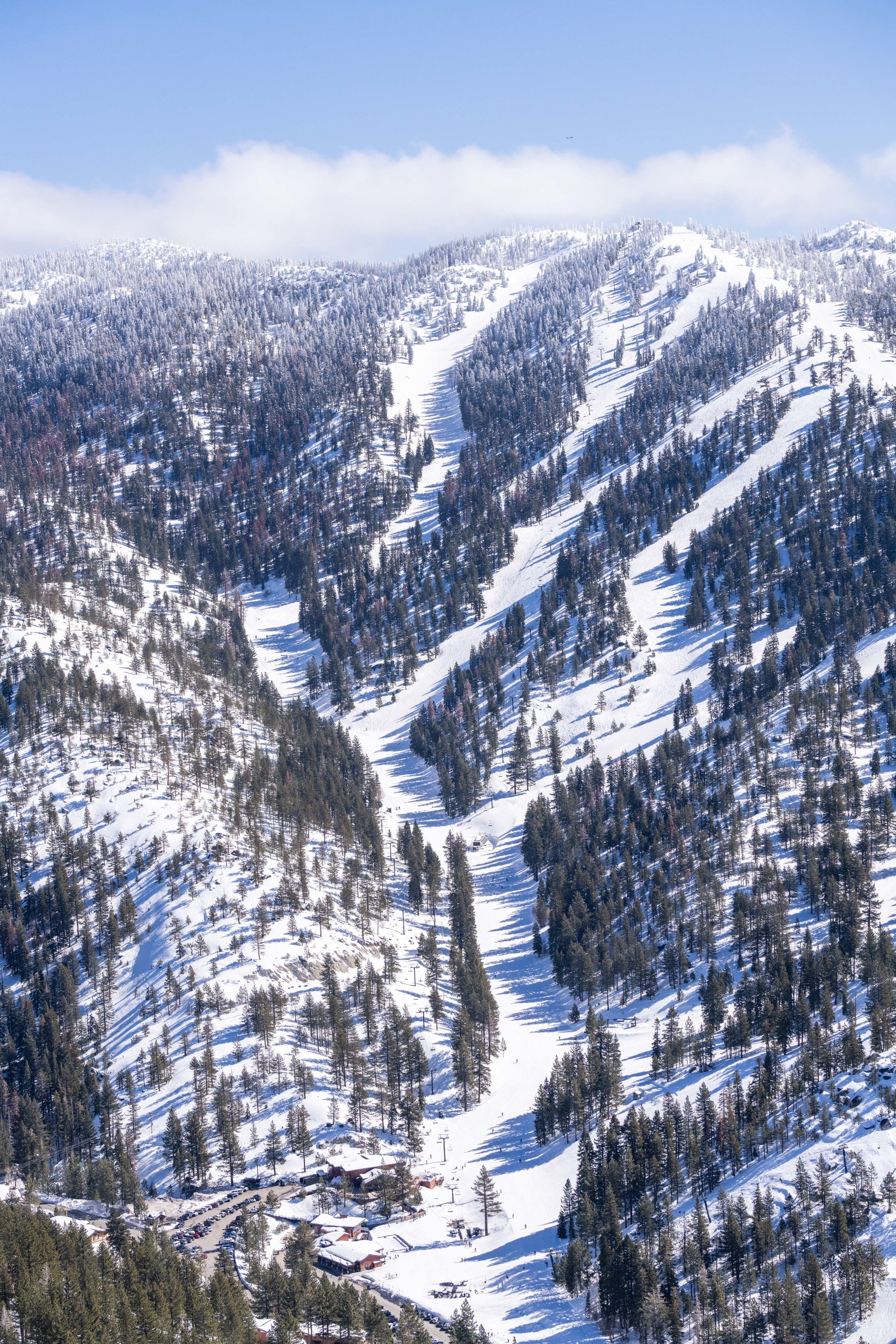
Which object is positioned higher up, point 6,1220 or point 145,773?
point 145,773

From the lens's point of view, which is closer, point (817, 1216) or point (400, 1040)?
point (817, 1216)

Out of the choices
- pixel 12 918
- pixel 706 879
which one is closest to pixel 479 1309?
pixel 706 879

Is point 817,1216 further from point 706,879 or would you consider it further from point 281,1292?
point 706,879

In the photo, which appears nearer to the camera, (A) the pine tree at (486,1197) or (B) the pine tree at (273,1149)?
(A) the pine tree at (486,1197)

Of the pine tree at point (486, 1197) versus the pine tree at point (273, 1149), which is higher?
the pine tree at point (273, 1149)

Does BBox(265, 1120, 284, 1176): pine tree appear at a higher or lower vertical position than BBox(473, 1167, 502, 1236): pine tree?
higher

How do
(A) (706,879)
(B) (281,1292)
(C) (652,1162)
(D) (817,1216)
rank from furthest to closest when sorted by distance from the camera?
(A) (706,879)
(C) (652,1162)
(D) (817,1216)
(B) (281,1292)

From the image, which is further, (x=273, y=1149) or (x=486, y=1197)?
(x=273, y=1149)

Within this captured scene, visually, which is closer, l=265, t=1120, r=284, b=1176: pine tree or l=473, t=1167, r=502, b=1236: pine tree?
l=473, t=1167, r=502, b=1236: pine tree

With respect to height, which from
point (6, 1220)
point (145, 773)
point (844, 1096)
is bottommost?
point (844, 1096)

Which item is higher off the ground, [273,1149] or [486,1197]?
[273,1149]

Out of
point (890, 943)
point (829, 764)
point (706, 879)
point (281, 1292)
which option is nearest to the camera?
point (281, 1292)
